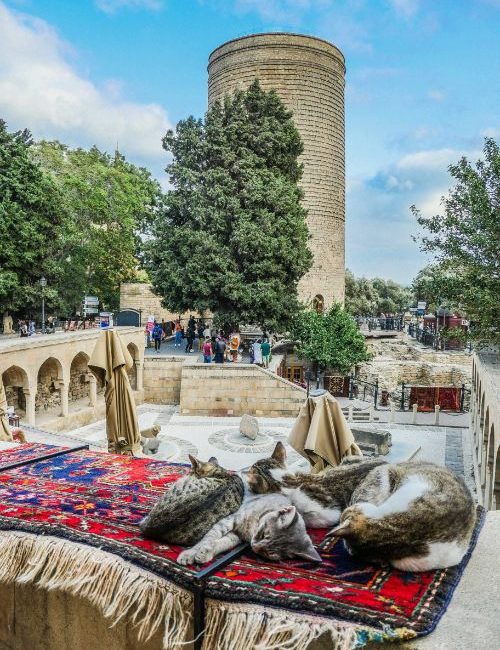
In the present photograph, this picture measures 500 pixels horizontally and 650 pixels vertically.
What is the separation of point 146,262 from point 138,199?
47.2 ft

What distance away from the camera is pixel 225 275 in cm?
2033

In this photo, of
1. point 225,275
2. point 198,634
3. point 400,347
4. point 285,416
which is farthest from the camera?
point 400,347

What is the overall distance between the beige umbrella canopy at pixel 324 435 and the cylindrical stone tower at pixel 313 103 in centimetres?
2576

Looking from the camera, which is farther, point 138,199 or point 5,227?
point 138,199

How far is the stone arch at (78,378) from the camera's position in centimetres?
Answer: 1865

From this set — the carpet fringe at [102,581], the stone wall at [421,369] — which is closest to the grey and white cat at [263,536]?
the carpet fringe at [102,581]

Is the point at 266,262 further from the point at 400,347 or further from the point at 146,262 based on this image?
the point at 400,347

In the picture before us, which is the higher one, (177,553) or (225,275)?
(225,275)

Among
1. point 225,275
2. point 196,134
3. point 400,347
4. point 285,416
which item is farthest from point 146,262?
point 400,347

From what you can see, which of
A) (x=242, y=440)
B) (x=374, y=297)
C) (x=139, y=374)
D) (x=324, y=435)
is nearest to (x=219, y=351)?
(x=139, y=374)

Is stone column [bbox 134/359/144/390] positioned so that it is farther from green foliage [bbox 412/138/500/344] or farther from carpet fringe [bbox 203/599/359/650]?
carpet fringe [bbox 203/599/359/650]

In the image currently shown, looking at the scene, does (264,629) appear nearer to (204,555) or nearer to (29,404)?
(204,555)

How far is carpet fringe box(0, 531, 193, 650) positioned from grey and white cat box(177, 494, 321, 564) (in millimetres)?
157

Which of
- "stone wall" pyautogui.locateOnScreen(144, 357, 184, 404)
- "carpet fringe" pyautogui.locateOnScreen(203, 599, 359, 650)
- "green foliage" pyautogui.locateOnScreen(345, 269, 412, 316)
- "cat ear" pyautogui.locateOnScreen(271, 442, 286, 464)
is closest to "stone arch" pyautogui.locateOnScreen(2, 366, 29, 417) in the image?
"stone wall" pyautogui.locateOnScreen(144, 357, 184, 404)
